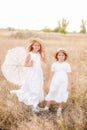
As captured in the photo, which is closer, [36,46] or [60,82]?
[60,82]

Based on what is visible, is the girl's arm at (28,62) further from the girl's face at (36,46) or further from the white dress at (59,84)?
the white dress at (59,84)

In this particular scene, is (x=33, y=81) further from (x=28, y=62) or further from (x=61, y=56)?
(x=61, y=56)

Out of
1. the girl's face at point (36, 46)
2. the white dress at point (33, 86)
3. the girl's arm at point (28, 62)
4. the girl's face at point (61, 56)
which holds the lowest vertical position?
the white dress at point (33, 86)

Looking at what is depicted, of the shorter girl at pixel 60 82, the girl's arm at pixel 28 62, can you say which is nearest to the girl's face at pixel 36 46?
the girl's arm at pixel 28 62

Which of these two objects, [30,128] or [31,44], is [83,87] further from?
[30,128]

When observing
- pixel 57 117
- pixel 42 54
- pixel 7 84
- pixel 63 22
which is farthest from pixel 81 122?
pixel 63 22

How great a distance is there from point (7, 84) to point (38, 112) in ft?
4.59

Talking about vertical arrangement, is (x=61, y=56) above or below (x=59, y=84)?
above

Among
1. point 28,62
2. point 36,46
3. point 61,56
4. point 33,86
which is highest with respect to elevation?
point 36,46

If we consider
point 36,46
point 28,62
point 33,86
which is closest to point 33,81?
point 33,86

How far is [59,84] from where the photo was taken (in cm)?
622

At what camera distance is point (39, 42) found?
6453 millimetres

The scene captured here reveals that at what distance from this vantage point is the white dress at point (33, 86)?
21.0ft

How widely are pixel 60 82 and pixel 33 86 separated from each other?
471 mm
